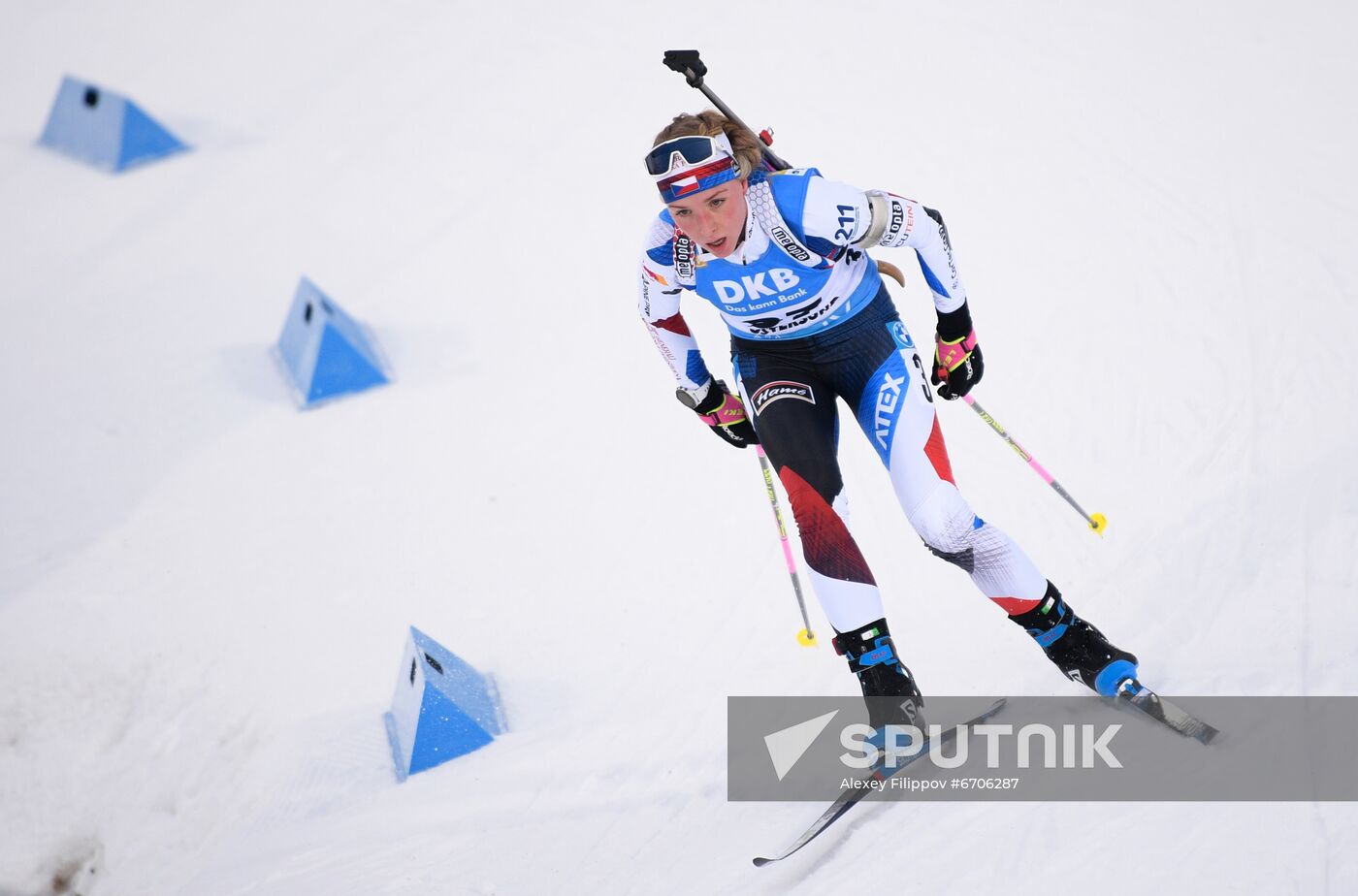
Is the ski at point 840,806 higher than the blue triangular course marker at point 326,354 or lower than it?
higher

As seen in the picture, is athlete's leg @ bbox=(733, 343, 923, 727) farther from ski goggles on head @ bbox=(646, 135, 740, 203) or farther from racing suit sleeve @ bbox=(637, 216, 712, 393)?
ski goggles on head @ bbox=(646, 135, 740, 203)

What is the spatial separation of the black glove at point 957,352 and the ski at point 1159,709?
118 cm

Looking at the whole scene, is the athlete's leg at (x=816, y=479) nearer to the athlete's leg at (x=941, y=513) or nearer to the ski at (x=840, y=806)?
the athlete's leg at (x=941, y=513)

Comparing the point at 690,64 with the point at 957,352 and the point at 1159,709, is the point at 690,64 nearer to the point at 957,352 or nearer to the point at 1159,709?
the point at 957,352

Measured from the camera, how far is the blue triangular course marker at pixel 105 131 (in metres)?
11.1

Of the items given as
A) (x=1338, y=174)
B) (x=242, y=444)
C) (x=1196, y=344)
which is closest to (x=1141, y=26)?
(x=1338, y=174)

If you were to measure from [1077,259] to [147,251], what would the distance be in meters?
7.26

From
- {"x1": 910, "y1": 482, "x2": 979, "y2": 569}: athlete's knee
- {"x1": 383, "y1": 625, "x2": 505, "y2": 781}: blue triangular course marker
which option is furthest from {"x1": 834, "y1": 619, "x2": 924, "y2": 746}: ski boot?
{"x1": 383, "y1": 625, "x2": 505, "y2": 781}: blue triangular course marker

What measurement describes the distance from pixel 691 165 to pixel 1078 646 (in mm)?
2118

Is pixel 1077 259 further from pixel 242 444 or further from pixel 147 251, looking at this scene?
pixel 147 251

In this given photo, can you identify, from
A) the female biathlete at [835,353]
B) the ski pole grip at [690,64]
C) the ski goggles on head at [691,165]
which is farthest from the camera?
the ski pole grip at [690,64]

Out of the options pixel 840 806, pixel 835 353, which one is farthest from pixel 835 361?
pixel 840 806

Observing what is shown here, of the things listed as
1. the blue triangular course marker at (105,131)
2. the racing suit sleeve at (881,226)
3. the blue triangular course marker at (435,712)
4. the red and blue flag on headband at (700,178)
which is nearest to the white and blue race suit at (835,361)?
the racing suit sleeve at (881,226)

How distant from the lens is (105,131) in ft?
36.7
